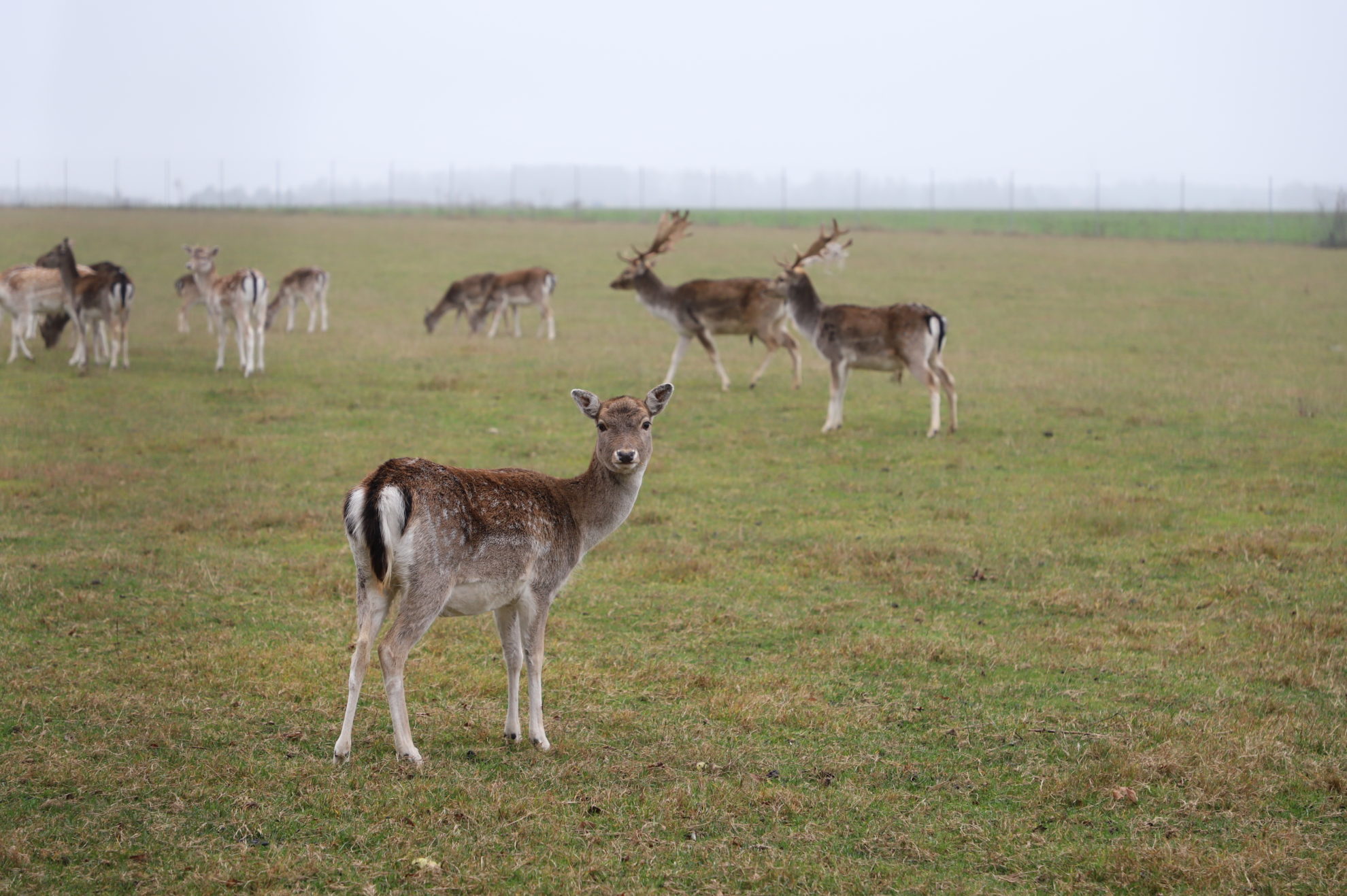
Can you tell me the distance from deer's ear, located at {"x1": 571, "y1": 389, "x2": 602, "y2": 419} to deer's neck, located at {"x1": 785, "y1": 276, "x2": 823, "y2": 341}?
29.3ft

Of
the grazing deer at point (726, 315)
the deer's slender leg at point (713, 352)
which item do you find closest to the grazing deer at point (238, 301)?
the grazing deer at point (726, 315)

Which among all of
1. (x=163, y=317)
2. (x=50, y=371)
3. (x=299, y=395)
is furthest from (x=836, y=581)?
(x=163, y=317)

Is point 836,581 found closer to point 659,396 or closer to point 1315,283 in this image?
point 659,396

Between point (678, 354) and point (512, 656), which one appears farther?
point (678, 354)

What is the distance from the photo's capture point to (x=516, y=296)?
24.0 meters

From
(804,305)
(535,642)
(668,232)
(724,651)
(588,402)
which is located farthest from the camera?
(668,232)

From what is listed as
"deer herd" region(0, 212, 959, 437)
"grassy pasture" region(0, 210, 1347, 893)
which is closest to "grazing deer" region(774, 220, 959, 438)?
"deer herd" region(0, 212, 959, 437)

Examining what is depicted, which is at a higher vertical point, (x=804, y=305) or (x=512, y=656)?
(x=804, y=305)

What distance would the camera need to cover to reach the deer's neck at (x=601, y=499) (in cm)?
595

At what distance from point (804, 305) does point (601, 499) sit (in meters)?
9.64

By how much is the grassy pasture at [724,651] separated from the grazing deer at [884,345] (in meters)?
0.55

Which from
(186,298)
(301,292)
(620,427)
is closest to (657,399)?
(620,427)

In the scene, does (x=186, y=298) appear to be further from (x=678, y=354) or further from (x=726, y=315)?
(x=726, y=315)

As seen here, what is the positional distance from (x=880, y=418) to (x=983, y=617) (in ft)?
24.1
